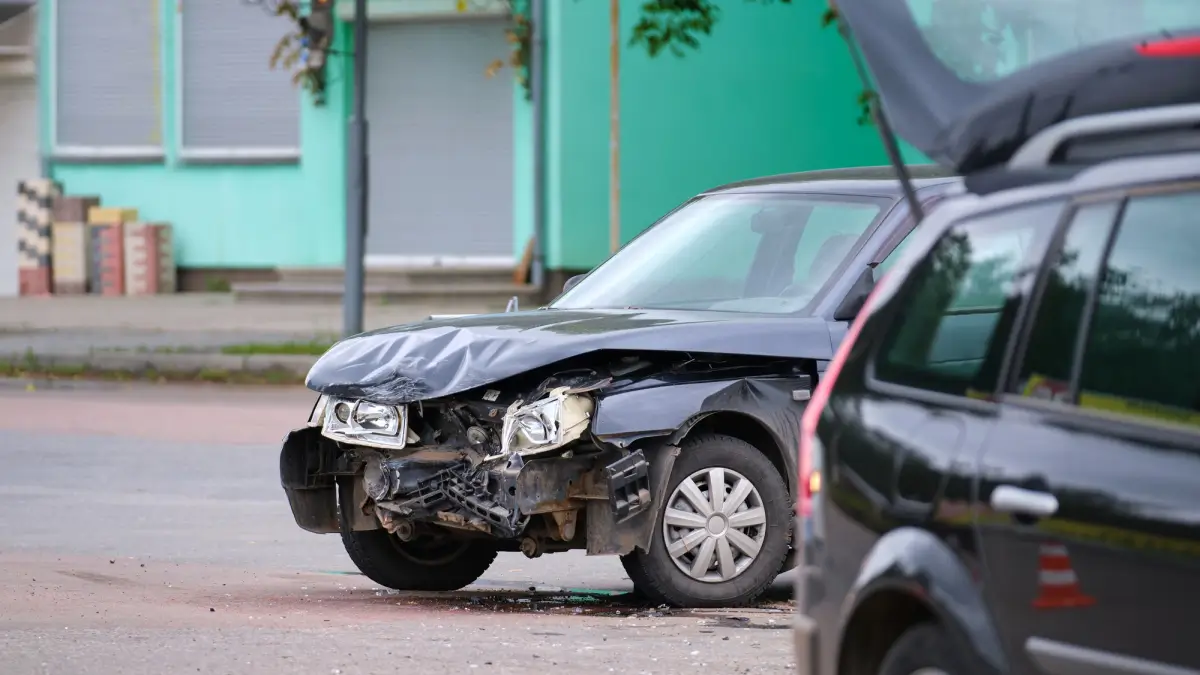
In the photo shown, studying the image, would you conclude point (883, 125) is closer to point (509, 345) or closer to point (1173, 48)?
point (1173, 48)

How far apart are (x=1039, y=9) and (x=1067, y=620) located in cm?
137

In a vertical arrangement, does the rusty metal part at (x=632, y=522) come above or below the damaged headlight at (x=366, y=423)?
below

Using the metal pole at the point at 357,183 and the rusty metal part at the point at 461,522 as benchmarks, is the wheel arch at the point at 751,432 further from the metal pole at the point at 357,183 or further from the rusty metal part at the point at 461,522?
the metal pole at the point at 357,183

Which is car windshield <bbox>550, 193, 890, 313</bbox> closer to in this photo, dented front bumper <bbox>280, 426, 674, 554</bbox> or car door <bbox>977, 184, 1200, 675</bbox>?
dented front bumper <bbox>280, 426, 674, 554</bbox>

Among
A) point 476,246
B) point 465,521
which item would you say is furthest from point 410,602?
point 476,246

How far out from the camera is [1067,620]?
12.5 feet

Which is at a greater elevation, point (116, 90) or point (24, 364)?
point (116, 90)

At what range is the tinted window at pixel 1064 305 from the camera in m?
4.09

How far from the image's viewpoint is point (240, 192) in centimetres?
2834

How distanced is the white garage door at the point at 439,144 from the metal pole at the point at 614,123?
1892mm

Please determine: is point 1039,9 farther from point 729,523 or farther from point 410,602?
point 410,602

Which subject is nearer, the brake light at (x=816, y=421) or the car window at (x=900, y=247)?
the brake light at (x=816, y=421)

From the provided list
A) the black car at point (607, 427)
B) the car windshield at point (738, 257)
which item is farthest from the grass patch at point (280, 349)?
the black car at point (607, 427)

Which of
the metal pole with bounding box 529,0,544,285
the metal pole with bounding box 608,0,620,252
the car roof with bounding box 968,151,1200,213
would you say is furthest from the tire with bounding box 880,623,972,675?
the metal pole with bounding box 529,0,544,285
